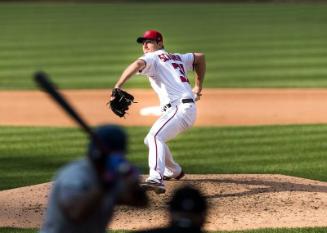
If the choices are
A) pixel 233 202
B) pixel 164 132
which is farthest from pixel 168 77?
pixel 233 202

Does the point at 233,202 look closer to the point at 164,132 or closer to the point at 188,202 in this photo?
the point at 164,132

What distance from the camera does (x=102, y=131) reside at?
4508 millimetres

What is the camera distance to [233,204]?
871 centimetres

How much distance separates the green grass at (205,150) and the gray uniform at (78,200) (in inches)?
207

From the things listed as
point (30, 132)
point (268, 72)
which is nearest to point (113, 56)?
point (268, 72)

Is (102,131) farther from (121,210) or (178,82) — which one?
(178,82)

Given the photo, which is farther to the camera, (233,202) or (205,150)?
(205,150)

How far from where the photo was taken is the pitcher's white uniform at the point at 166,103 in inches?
348

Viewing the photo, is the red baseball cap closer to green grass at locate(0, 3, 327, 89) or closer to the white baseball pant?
the white baseball pant

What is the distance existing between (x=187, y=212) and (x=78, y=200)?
0.52m

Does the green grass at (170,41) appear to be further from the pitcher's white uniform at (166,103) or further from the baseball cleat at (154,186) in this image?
the baseball cleat at (154,186)

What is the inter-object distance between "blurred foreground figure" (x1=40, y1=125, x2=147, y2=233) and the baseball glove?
4.12 m

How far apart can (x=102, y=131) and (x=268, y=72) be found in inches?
612

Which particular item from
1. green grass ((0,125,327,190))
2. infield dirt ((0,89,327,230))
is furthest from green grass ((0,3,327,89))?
infield dirt ((0,89,327,230))
